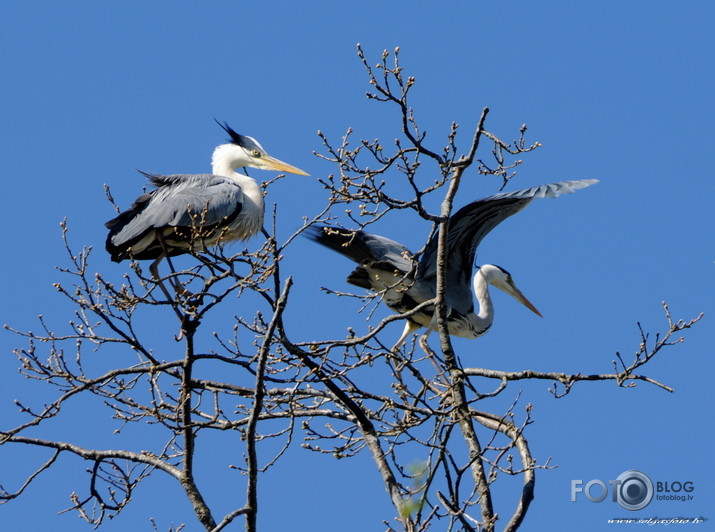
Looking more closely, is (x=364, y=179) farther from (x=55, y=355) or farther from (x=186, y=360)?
(x=55, y=355)

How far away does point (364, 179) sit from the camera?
535 centimetres

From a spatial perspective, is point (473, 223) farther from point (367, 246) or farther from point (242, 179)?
point (242, 179)

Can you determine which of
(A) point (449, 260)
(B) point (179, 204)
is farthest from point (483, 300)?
(B) point (179, 204)

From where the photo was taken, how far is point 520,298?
11.5 metres

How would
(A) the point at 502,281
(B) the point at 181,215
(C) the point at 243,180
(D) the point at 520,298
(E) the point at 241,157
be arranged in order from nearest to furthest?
(B) the point at 181,215 < (C) the point at 243,180 < (E) the point at 241,157 < (A) the point at 502,281 < (D) the point at 520,298

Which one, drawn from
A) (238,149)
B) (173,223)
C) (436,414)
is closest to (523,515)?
(436,414)

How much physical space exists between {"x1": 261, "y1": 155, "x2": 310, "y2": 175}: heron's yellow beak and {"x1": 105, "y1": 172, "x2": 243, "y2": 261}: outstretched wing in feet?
3.92

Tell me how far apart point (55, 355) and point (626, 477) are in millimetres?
4098

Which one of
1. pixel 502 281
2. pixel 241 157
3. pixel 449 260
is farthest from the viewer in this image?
pixel 502 281

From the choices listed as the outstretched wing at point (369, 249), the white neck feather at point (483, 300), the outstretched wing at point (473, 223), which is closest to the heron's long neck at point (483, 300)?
the white neck feather at point (483, 300)

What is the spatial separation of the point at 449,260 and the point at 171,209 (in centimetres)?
223

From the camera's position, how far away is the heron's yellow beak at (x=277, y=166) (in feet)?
32.4

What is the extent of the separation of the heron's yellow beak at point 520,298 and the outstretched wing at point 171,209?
3821 mm

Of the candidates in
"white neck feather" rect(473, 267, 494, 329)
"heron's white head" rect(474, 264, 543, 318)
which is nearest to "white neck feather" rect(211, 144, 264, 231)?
"white neck feather" rect(473, 267, 494, 329)
